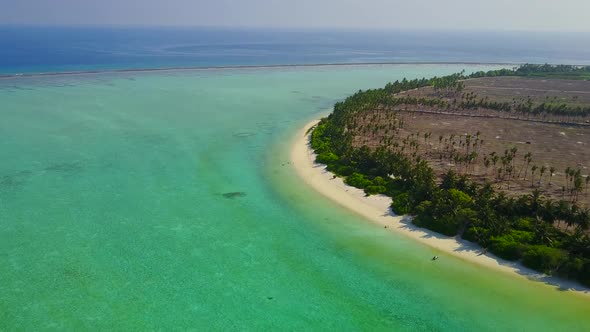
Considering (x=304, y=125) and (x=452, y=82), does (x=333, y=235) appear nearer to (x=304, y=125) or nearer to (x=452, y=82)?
(x=304, y=125)

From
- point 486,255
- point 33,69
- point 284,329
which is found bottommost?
point 284,329

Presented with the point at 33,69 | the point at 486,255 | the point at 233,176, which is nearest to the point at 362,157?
the point at 233,176

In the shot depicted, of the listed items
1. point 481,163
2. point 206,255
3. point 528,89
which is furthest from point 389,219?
point 528,89

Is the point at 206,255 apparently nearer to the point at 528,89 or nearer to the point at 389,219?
the point at 389,219

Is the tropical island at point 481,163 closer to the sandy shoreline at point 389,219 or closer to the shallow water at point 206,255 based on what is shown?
the sandy shoreline at point 389,219

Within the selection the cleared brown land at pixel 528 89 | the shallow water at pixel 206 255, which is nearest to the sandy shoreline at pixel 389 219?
the shallow water at pixel 206 255
